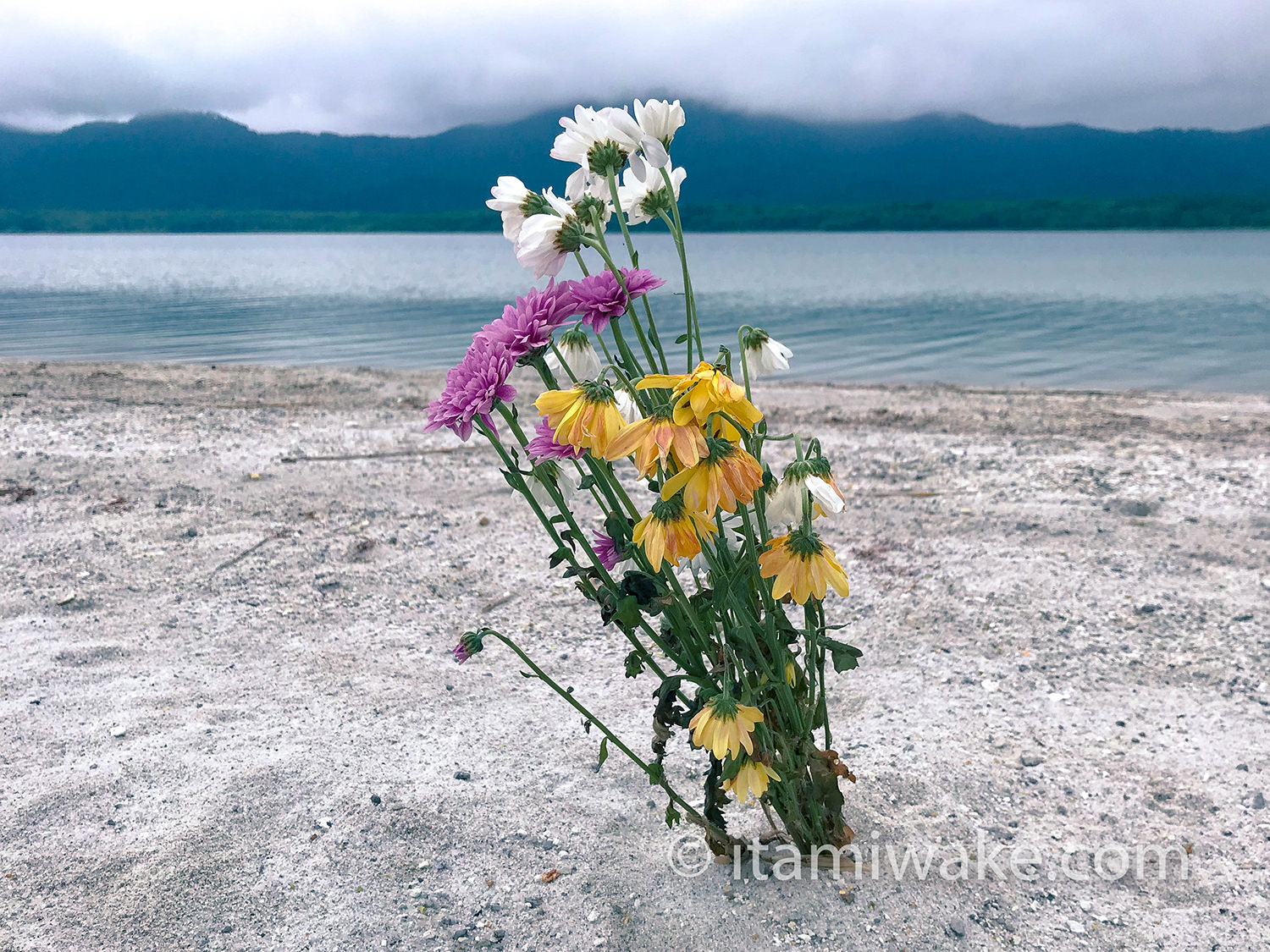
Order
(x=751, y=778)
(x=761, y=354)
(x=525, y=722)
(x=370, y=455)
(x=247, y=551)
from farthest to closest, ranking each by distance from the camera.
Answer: (x=370, y=455), (x=247, y=551), (x=525, y=722), (x=751, y=778), (x=761, y=354)

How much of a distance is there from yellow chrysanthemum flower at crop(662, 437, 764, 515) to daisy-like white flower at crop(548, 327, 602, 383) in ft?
1.14

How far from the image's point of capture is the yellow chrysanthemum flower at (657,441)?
4.10 feet

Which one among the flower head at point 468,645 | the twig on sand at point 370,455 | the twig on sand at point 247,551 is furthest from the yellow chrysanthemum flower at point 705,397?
the twig on sand at point 370,455

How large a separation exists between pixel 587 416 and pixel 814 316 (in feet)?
84.6

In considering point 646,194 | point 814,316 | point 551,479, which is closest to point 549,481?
point 551,479

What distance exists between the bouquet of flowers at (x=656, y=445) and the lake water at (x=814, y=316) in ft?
18.2

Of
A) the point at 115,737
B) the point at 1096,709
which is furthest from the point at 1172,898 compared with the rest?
the point at 115,737

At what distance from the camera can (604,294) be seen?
1.46 meters

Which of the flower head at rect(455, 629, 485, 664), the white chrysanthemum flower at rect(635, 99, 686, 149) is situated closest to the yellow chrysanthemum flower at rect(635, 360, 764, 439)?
the white chrysanthemum flower at rect(635, 99, 686, 149)

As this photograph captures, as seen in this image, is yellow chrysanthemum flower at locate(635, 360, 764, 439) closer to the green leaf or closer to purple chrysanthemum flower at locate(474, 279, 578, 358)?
purple chrysanthemum flower at locate(474, 279, 578, 358)

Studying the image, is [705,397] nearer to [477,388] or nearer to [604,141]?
[477,388]

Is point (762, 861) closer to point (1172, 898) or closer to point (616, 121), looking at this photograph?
point (1172, 898)

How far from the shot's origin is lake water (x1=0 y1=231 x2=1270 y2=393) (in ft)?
54.2

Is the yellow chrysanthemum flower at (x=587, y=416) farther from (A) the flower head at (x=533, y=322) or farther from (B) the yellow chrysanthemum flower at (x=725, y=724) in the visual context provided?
(B) the yellow chrysanthemum flower at (x=725, y=724)
